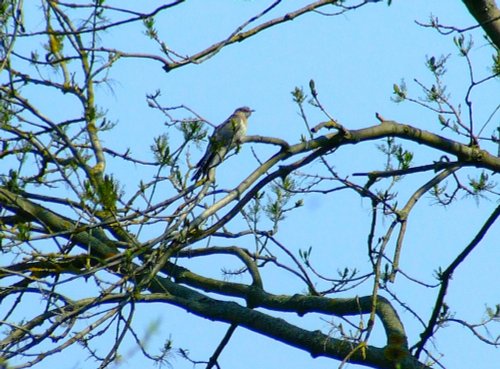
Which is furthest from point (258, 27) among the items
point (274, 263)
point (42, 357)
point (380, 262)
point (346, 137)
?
point (274, 263)

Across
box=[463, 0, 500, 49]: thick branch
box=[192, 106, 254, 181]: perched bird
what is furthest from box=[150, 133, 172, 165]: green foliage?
box=[463, 0, 500, 49]: thick branch

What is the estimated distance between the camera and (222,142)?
164 inches

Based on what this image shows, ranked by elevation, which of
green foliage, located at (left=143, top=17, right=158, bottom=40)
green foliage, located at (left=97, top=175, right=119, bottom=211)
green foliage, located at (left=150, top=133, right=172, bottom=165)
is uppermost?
green foliage, located at (left=143, top=17, right=158, bottom=40)

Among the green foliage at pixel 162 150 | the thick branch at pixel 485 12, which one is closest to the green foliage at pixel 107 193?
the green foliage at pixel 162 150

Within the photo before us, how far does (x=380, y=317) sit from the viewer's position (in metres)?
4.26

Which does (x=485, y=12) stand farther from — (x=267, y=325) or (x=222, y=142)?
(x=267, y=325)

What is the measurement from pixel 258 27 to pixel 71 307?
4.95ft

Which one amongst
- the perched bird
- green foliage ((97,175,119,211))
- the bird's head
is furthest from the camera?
the bird's head

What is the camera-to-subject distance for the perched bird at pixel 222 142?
159 inches

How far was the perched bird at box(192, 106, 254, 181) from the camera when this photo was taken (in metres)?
4.03

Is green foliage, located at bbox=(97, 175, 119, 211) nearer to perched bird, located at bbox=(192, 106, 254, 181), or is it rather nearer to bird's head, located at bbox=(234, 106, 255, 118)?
perched bird, located at bbox=(192, 106, 254, 181)

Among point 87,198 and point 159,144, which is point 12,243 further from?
point 159,144

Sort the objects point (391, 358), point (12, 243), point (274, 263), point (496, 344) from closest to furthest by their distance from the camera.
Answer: point (12, 243), point (391, 358), point (496, 344), point (274, 263)

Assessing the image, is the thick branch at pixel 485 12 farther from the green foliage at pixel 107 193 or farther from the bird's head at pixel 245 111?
the bird's head at pixel 245 111
